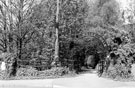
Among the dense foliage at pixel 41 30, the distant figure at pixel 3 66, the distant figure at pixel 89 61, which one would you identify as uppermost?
the dense foliage at pixel 41 30

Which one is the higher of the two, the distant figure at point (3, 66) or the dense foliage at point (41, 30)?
the dense foliage at point (41, 30)

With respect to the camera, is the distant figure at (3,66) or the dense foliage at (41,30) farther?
the dense foliage at (41,30)

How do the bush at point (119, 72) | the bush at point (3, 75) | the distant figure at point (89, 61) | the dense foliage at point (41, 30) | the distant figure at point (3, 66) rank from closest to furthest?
the bush at point (119, 72)
the bush at point (3, 75)
the distant figure at point (3, 66)
the dense foliage at point (41, 30)
the distant figure at point (89, 61)

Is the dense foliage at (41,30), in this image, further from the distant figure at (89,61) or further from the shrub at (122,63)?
the distant figure at (89,61)

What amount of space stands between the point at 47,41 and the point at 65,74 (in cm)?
491

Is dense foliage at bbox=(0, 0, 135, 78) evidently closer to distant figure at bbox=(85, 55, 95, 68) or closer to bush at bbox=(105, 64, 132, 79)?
bush at bbox=(105, 64, 132, 79)

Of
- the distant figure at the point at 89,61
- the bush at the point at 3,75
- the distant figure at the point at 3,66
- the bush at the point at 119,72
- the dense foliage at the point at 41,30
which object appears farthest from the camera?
the distant figure at the point at 89,61

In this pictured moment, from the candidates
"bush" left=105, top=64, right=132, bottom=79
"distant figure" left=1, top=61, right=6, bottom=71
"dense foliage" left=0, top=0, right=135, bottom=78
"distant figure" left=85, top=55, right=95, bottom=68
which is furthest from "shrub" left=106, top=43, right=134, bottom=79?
"distant figure" left=85, top=55, right=95, bottom=68

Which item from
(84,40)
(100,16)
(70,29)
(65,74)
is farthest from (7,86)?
(100,16)

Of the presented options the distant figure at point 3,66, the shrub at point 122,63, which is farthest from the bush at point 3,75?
the shrub at point 122,63

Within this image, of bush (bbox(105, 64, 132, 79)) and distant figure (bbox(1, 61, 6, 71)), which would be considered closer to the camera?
bush (bbox(105, 64, 132, 79))

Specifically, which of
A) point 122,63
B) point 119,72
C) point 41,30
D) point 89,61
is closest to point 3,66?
point 41,30

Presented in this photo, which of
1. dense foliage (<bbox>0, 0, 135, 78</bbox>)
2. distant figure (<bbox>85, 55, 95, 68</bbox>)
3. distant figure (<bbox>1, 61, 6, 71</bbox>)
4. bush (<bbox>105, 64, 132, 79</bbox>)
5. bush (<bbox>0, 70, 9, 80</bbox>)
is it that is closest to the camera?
bush (<bbox>105, 64, 132, 79</bbox>)

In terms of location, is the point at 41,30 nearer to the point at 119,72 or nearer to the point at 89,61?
the point at 119,72
